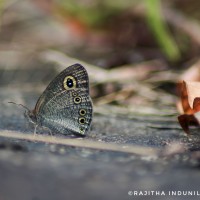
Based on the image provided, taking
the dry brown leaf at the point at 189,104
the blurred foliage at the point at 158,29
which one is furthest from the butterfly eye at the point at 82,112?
the blurred foliage at the point at 158,29

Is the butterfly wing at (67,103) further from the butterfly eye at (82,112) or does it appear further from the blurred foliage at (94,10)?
the blurred foliage at (94,10)

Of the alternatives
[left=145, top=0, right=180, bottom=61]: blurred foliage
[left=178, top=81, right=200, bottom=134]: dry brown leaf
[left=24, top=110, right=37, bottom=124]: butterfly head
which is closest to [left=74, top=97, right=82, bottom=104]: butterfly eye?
[left=24, top=110, right=37, bottom=124]: butterfly head

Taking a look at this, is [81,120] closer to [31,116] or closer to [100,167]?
[31,116]

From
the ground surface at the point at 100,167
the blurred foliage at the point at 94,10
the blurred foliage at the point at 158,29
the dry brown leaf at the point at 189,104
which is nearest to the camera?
the ground surface at the point at 100,167

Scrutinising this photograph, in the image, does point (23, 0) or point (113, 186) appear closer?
point (113, 186)

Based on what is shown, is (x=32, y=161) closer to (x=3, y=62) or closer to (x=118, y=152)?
(x=118, y=152)

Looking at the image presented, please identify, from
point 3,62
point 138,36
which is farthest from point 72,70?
point 138,36

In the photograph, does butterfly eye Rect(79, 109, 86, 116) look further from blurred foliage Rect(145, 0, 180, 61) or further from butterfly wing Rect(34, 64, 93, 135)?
blurred foliage Rect(145, 0, 180, 61)
